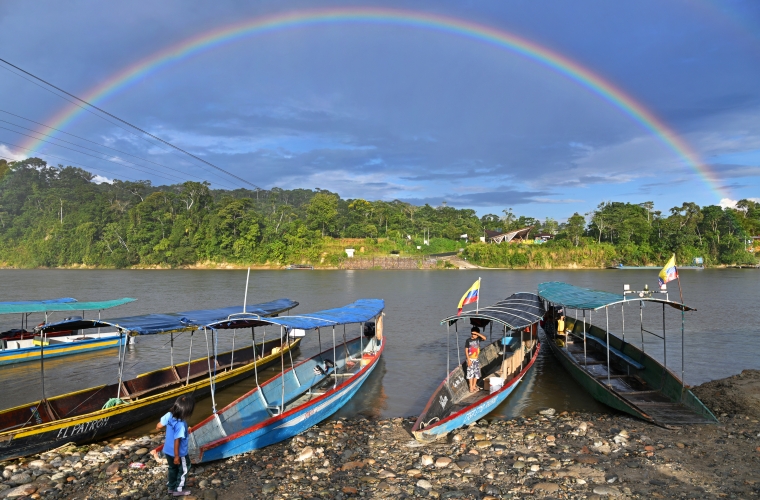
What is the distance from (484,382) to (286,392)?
193 inches

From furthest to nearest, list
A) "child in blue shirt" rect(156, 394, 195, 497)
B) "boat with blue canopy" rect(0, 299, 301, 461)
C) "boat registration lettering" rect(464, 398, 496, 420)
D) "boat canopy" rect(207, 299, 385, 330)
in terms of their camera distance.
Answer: "boat canopy" rect(207, 299, 385, 330)
"boat registration lettering" rect(464, 398, 496, 420)
"boat with blue canopy" rect(0, 299, 301, 461)
"child in blue shirt" rect(156, 394, 195, 497)

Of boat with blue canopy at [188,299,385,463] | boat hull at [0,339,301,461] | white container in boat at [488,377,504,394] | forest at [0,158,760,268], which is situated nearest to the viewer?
boat hull at [0,339,301,461]

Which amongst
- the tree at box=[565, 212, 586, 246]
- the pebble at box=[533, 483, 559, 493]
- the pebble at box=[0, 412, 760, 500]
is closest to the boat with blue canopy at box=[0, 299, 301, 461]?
the pebble at box=[0, 412, 760, 500]

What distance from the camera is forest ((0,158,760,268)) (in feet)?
251

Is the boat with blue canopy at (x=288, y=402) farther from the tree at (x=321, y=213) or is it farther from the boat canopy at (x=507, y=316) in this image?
the tree at (x=321, y=213)

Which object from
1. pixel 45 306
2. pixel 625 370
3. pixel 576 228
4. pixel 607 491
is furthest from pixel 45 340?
pixel 576 228

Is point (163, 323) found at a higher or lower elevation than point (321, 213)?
lower

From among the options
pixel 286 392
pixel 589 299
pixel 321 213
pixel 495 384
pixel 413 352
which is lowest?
pixel 413 352

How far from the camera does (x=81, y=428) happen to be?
9281 millimetres

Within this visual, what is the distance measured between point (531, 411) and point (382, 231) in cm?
7535

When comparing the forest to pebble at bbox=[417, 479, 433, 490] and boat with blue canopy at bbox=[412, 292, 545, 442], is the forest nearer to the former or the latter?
boat with blue canopy at bbox=[412, 292, 545, 442]

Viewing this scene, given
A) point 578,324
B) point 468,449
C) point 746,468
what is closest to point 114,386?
point 468,449

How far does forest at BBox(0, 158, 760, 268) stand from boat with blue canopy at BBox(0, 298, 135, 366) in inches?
2316

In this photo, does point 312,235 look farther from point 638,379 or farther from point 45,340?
point 638,379
